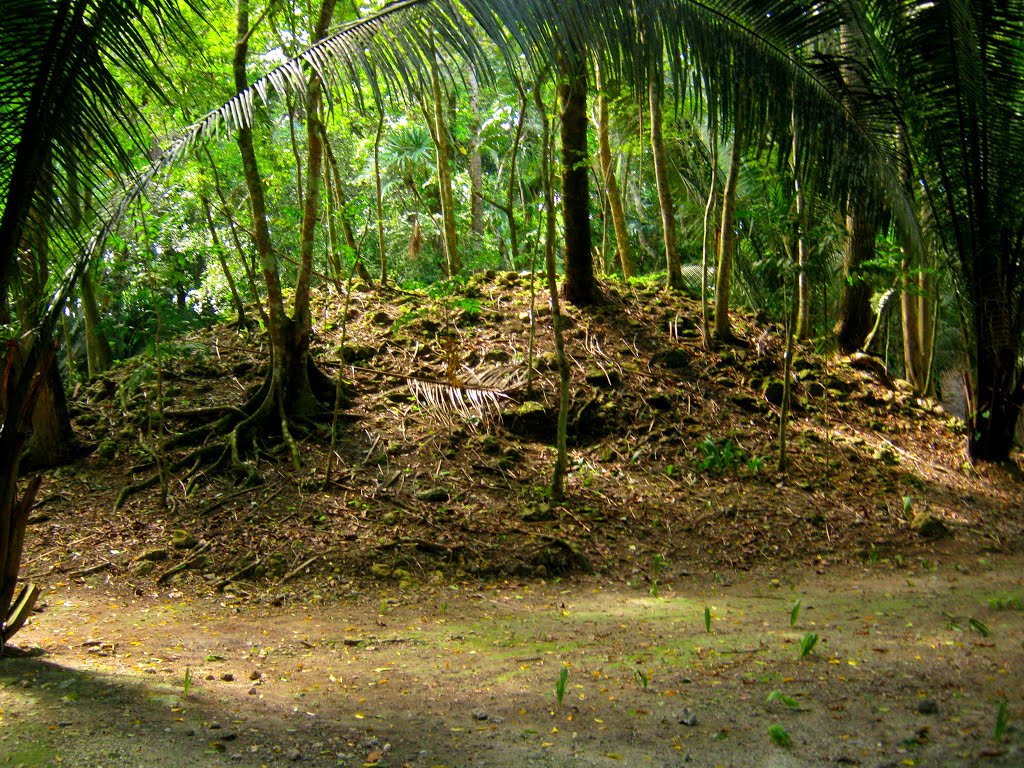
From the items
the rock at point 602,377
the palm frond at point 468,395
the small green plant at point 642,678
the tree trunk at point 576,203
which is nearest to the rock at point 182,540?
the palm frond at point 468,395

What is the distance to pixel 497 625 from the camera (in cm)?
571

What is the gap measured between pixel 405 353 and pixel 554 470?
122 inches

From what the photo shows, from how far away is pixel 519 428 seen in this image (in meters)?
9.30

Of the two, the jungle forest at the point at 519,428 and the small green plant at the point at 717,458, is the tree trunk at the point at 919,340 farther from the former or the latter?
the small green plant at the point at 717,458

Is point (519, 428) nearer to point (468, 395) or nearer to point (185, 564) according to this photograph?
point (468, 395)

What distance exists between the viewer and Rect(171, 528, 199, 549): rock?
689 cm

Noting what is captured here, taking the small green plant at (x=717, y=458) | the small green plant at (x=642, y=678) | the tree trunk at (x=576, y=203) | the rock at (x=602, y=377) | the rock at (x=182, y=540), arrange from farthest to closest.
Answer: the tree trunk at (x=576, y=203)
the rock at (x=602, y=377)
the small green plant at (x=717, y=458)
the rock at (x=182, y=540)
the small green plant at (x=642, y=678)

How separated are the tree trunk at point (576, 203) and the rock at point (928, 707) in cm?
731

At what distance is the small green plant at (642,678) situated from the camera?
4.23m

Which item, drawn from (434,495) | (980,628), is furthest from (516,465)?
(980,628)

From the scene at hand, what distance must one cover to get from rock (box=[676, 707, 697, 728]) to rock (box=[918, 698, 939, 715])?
37.7 inches

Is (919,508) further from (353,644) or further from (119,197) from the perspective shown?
(119,197)

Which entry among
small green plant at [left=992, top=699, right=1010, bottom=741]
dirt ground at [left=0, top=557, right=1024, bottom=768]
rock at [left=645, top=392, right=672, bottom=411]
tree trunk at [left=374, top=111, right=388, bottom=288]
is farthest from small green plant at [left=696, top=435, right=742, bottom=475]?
small green plant at [left=992, top=699, right=1010, bottom=741]

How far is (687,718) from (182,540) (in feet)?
15.8
